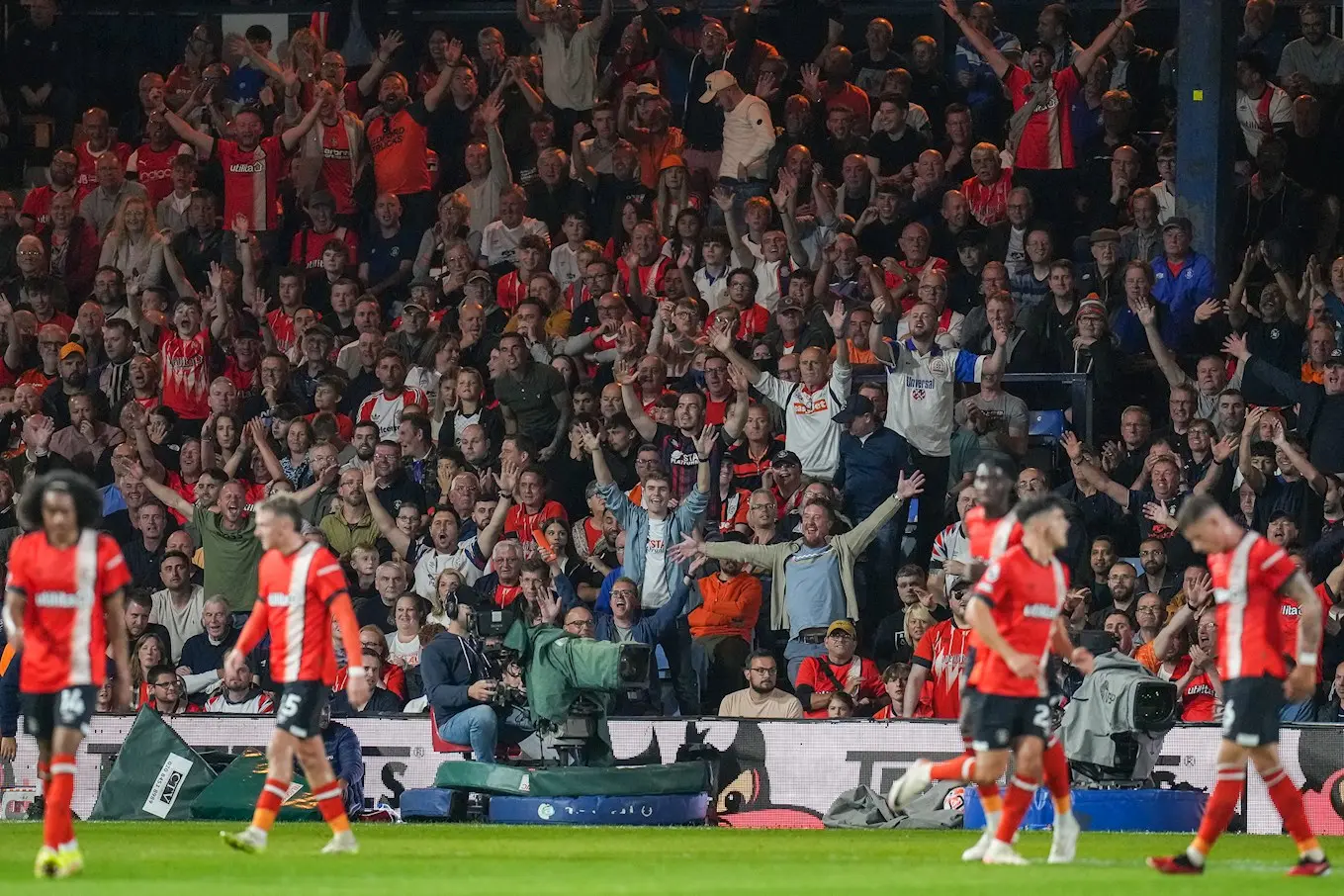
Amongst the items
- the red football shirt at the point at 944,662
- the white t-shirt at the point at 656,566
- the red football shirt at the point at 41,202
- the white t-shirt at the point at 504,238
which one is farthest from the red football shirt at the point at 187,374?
the red football shirt at the point at 944,662

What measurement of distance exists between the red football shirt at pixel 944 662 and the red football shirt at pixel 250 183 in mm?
9700

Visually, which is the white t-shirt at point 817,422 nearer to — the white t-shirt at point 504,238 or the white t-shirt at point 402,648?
the white t-shirt at point 402,648

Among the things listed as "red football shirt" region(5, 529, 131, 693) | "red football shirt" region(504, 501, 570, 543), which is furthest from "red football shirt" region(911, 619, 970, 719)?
"red football shirt" region(5, 529, 131, 693)

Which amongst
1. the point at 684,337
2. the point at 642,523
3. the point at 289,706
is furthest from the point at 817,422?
the point at 289,706

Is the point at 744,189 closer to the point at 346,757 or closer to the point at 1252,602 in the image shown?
the point at 346,757

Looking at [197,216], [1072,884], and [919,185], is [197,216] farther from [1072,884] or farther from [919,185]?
[1072,884]

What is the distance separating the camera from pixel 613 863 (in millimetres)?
13102

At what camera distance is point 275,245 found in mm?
24531

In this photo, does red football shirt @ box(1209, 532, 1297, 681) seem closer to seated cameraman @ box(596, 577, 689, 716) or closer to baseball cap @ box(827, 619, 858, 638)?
baseball cap @ box(827, 619, 858, 638)

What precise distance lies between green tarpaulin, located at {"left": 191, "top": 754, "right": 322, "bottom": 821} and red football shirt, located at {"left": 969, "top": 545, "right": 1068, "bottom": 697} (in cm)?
696

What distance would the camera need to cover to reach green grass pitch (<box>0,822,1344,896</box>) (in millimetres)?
11414

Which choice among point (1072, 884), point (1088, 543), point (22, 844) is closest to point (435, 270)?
point (1088, 543)

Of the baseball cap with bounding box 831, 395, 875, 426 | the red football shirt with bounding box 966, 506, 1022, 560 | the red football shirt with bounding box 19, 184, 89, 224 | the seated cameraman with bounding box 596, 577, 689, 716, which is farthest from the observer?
the red football shirt with bounding box 19, 184, 89, 224

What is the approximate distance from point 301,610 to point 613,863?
2.21 meters
